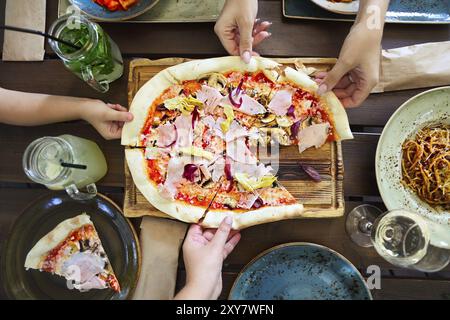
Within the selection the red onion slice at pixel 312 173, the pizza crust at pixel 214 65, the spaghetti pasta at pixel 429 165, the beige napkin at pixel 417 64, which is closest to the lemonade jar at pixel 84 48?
the pizza crust at pixel 214 65

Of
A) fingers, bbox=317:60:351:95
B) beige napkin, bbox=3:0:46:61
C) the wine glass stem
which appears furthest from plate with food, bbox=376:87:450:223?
beige napkin, bbox=3:0:46:61

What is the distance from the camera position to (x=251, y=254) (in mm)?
1348

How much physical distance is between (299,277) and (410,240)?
390 millimetres

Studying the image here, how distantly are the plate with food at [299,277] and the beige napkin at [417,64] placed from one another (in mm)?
667

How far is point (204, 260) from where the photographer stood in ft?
3.96

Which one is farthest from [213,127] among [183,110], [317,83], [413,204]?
[413,204]

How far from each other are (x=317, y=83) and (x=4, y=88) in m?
1.16

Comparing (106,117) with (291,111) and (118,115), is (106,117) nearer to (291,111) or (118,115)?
(118,115)

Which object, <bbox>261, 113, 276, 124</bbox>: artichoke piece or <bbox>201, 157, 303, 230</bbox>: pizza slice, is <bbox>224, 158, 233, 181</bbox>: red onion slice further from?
<bbox>261, 113, 276, 124</bbox>: artichoke piece

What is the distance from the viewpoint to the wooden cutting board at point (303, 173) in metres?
1.33

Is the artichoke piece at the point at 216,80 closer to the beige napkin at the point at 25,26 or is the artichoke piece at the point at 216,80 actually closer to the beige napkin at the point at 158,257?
the beige napkin at the point at 158,257

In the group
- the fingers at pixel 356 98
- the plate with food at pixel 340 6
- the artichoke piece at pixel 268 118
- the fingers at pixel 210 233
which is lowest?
the fingers at pixel 210 233

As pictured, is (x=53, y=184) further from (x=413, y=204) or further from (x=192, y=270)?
(x=413, y=204)

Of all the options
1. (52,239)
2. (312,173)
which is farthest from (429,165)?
(52,239)
